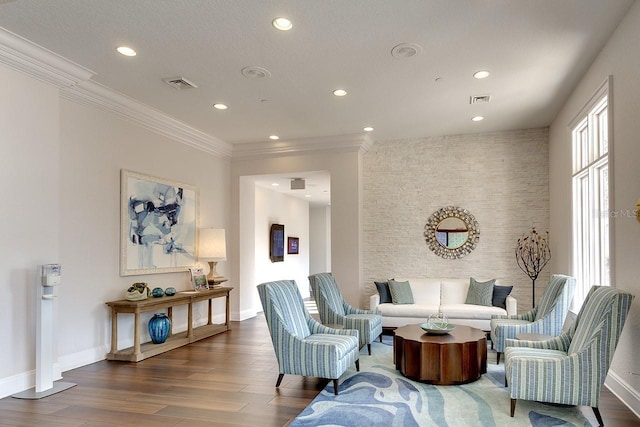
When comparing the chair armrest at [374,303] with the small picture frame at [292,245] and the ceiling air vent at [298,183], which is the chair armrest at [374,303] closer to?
the ceiling air vent at [298,183]

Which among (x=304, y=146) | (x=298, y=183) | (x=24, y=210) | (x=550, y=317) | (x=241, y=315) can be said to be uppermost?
(x=304, y=146)

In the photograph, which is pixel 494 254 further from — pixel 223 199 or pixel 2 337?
pixel 2 337

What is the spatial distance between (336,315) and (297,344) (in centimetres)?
145

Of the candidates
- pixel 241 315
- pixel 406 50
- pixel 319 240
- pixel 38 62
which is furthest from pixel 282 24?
pixel 319 240

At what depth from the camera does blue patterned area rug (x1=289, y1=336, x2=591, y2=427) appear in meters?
3.24

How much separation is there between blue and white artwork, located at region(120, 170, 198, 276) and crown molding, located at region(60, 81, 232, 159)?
70cm

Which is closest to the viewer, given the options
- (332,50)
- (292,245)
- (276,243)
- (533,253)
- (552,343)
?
(552,343)

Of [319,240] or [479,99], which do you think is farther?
[319,240]

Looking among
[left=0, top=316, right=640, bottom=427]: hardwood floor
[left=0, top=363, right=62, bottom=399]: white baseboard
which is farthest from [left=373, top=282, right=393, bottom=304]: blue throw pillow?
[left=0, top=363, right=62, bottom=399]: white baseboard

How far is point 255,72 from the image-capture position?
450cm

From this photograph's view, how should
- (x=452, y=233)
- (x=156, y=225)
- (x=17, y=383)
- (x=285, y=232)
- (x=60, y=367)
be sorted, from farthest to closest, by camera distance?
(x=285, y=232), (x=452, y=233), (x=156, y=225), (x=60, y=367), (x=17, y=383)

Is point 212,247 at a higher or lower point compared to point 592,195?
lower

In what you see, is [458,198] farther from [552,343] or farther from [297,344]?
[297,344]

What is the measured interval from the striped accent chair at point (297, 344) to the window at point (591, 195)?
2492mm
